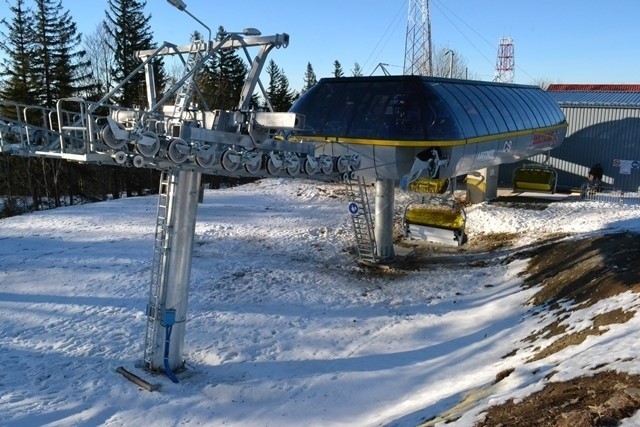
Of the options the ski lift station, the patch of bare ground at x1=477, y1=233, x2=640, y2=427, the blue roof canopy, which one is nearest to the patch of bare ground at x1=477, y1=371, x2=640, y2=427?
the patch of bare ground at x1=477, y1=233, x2=640, y2=427

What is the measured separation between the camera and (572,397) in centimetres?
574

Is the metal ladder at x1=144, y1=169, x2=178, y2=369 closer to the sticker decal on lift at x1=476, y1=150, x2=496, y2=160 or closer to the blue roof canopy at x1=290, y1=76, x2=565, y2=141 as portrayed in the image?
the blue roof canopy at x1=290, y1=76, x2=565, y2=141

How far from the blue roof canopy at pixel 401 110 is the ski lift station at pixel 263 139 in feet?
0.12

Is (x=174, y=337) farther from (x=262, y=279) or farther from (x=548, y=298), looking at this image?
(x=548, y=298)

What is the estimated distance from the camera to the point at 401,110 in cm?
1445

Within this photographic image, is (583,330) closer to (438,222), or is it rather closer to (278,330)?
(278,330)

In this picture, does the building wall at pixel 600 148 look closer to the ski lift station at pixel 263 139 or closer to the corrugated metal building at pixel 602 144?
the corrugated metal building at pixel 602 144

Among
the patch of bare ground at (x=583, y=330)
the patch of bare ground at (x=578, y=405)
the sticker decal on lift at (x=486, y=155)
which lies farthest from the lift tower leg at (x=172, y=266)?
the sticker decal on lift at (x=486, y=155)

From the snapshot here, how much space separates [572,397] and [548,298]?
6.22m

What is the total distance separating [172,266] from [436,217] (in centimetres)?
966

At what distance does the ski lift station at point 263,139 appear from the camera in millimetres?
7910

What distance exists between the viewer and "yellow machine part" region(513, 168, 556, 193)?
24109 millimetres

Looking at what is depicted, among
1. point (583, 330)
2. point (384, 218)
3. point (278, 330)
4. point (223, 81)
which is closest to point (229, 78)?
point (223, 81)

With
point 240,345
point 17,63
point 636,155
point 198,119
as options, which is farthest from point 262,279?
point 17,63
